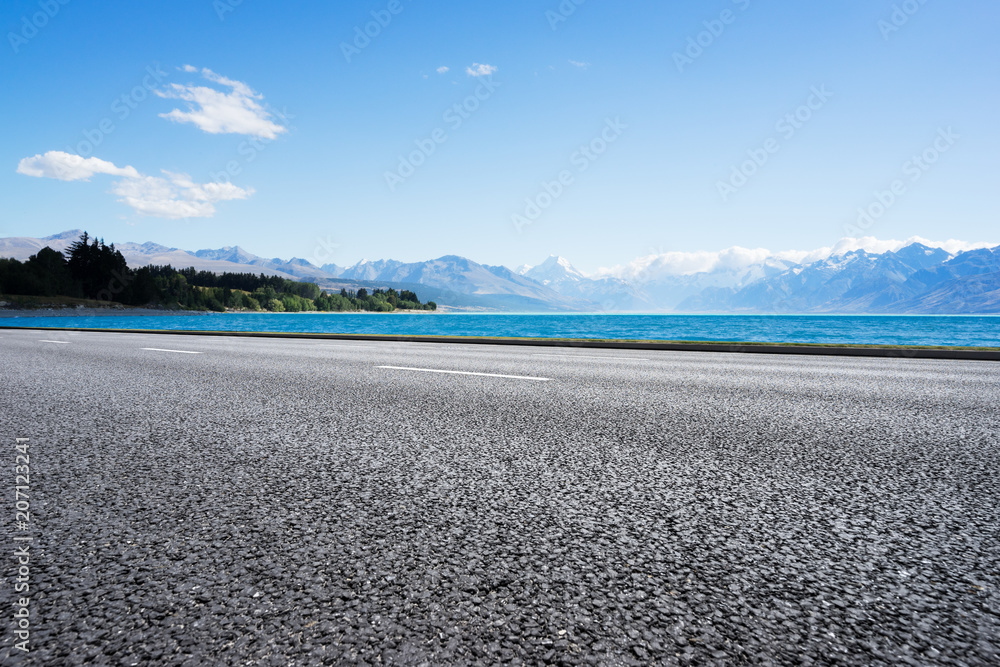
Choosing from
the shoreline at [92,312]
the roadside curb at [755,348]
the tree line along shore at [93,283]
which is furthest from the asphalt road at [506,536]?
the tree line along shore at [93,283]

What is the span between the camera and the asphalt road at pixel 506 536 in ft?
5.20

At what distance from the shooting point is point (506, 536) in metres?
2.29

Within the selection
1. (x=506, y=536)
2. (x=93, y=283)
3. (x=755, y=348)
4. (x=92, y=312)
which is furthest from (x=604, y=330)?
(x=93, y=283)

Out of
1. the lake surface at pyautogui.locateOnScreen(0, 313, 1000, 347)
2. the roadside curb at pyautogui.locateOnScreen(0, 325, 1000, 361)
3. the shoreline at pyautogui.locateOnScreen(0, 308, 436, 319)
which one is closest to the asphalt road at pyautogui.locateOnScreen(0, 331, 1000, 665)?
the roadside curb at pyautogui.locateOnScreen(0, 325, 1000, 361)

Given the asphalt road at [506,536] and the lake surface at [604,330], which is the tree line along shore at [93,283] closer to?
the lake surface at [604,330]

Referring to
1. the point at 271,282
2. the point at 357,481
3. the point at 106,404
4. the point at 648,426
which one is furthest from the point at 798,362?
the point at 271,282

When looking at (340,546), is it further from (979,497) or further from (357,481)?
(979,497)

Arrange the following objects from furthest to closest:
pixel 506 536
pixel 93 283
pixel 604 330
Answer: pixel 93 283
pixel 604 330
pixel 506 536

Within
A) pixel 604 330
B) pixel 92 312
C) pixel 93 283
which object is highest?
pixel 93 283

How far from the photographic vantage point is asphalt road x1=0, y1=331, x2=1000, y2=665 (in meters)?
1.58

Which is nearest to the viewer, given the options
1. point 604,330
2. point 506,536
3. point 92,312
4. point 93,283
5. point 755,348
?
point 506,536

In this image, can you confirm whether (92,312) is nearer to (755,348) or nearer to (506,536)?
(755,348)

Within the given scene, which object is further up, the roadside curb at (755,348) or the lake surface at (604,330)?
the roadside curb at (755,348)

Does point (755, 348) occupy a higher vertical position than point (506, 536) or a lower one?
higher
